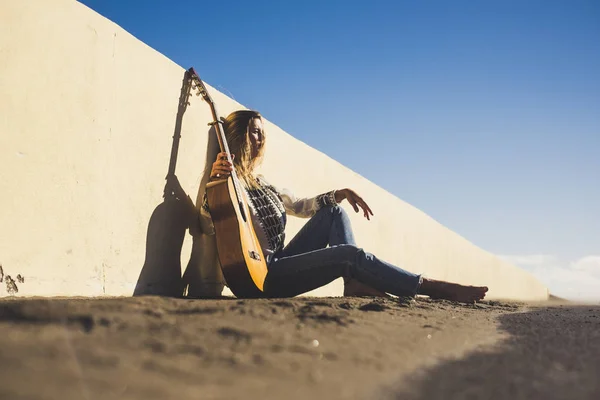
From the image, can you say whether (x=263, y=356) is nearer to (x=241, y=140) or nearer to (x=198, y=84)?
(x=241, y=140)

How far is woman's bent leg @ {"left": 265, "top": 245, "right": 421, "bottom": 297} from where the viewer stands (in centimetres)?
202

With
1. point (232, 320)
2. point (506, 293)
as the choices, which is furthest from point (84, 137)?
point (506, 293)

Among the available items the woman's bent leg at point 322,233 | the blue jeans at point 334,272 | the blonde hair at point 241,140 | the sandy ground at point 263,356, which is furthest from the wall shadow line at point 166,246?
the sandy ground at point 263,356

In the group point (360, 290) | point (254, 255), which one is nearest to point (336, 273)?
point (360, 290)

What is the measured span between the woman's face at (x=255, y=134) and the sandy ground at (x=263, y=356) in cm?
127

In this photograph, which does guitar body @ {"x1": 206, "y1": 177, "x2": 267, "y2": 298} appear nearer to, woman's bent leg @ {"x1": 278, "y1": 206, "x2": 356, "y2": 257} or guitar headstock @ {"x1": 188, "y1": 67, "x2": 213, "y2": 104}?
woman's bent leg @ {"x1": 278, "y1": 206, "x2": 356, "y2": 257}

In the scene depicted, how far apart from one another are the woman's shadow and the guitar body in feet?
0.59

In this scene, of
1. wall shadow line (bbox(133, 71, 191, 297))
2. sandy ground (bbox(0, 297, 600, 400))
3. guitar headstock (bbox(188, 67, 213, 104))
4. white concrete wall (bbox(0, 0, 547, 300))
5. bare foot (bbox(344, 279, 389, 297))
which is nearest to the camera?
sandy ground (bbox(0, 297, 600, 400))

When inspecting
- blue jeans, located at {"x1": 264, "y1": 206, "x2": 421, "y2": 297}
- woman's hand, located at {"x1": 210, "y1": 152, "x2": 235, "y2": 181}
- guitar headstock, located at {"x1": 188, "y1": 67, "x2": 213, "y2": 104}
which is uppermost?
guitar headstock, located at {"x1": 188, "y1": 67, "x2": 213, "y2": 104}

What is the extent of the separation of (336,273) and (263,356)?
3.85ft

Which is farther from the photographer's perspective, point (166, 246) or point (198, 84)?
point (198, 84)

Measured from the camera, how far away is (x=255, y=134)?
2449mm

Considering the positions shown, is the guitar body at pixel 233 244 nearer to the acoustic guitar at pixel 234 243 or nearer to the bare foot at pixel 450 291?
the acoustic guitar at pixel 234 243

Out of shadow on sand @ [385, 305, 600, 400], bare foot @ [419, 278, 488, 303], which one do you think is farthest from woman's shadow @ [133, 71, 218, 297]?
shadow on sand @ [385, 305, 600, 400]
